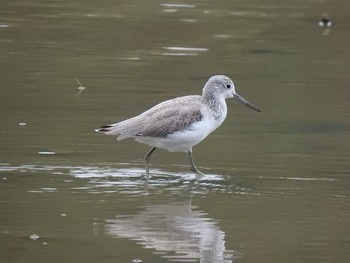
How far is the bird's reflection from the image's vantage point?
31.2 ft

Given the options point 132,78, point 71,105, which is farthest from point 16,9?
point 71,105

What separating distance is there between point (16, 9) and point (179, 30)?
2994 millimetres

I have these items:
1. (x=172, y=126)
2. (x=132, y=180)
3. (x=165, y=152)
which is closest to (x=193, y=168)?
(x=172, y=126)

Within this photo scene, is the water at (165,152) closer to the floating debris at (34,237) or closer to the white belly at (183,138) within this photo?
the floating debris at (34,237)

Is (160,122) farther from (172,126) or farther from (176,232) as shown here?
(176,232)

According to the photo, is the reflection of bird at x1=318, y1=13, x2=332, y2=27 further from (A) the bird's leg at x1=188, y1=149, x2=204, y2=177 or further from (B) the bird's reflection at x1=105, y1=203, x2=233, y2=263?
(B) the bird's reflection at x1=105, y1=203, x2=233, y2=263

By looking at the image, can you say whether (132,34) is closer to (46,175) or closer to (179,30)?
(179,30)

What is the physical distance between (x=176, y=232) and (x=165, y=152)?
3449 millimetres

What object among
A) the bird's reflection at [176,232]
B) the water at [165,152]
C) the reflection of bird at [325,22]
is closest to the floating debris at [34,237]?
the water at [165,152]

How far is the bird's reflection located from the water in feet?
0.05

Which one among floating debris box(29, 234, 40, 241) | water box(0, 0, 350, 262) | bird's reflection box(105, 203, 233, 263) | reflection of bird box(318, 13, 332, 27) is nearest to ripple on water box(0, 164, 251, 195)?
water box(0, 0, 350, 262)

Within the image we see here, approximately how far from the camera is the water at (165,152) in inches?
392

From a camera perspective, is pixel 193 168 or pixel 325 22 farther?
pixel 325 22

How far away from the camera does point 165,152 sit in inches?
535
